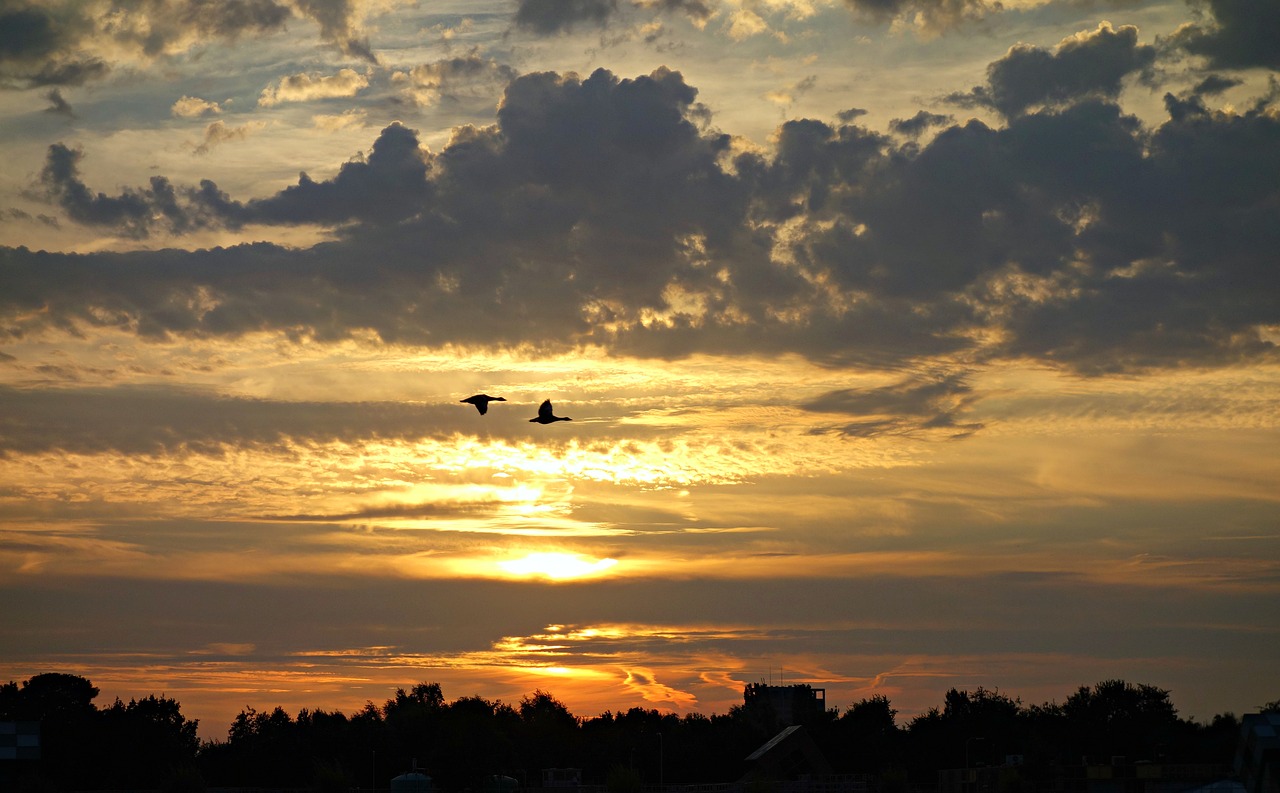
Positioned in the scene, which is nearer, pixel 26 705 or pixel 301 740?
pixel 301 740

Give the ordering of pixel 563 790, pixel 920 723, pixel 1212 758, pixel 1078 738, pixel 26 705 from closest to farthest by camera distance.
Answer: pixel 563 790
pixel 1212 758
pixel 1078 738
pixel 26 705
pixel 920 723

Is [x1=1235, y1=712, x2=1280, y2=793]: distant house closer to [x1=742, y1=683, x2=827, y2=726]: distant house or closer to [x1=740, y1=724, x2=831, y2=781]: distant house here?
[x1=740, y1=724, x2=831, y2=781]: distant house

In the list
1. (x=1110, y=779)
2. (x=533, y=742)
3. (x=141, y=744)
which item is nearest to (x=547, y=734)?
(x=533, y=742)

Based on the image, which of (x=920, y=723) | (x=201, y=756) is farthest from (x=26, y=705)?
(x=920, y=723)

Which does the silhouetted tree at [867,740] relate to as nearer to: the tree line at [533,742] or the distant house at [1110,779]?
the tree line at [533,742]

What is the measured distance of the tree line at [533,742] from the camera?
127 meters

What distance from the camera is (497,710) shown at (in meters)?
174

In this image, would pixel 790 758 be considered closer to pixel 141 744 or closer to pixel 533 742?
pixel 533 742

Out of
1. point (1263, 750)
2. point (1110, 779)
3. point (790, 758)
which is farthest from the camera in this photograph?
point (790, 758)

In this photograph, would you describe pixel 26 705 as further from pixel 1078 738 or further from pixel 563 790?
pixel 1078 738

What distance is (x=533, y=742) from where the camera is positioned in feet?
462

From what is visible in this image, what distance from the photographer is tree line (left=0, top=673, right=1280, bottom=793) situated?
127 metres

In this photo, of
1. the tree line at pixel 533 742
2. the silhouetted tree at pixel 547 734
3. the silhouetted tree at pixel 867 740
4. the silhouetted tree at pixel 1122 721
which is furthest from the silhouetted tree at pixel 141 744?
the silhouetted tree at pixel 1122 721

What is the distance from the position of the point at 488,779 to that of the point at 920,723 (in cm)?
7610
